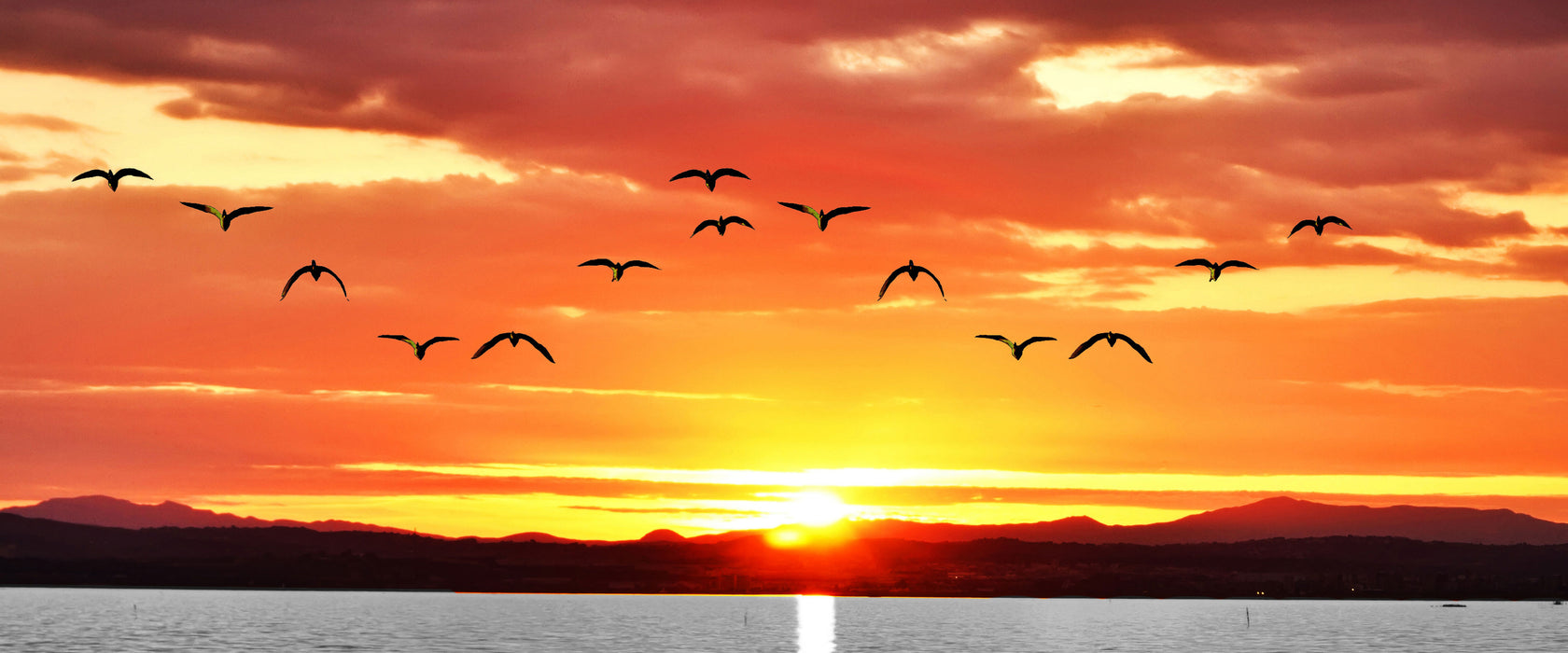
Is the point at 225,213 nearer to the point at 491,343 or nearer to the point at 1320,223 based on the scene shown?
the point at 491,343

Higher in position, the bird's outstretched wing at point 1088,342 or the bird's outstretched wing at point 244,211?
the bird's outstretched wing at point 244,211

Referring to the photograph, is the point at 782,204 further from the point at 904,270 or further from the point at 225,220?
the point at 225,220

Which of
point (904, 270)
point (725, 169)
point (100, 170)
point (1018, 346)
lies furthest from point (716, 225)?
point (100, 170)

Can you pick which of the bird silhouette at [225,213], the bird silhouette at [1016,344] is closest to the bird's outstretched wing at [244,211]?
the bird silhouette at [225,213]

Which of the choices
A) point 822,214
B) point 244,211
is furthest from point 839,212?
point 244,211

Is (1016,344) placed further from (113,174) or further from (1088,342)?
(113,174)

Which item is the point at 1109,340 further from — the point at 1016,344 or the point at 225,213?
the point at 225,213

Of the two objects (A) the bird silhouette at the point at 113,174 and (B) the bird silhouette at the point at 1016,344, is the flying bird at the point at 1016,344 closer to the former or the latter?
(B) the bird silhouette at the point at 1016,344

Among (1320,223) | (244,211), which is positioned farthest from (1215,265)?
(244,211)

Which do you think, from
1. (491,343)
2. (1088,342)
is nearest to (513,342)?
(491,343)

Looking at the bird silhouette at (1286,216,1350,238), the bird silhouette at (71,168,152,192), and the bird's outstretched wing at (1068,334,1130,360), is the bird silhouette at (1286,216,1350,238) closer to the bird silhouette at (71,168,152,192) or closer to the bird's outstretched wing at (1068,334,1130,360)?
the bird's outstretched wing at (1068,334,1130,360)

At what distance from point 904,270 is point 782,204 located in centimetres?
602

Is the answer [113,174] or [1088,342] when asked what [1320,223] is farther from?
[113,174]

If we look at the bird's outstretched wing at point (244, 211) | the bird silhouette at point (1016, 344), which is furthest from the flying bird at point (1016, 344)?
the bird's outstretched wing at point (244, 211)
